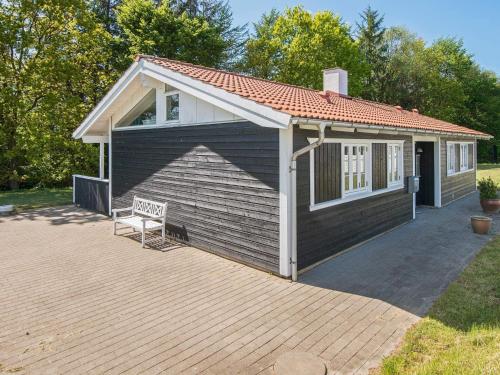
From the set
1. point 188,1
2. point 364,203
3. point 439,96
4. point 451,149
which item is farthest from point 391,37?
point 364,203

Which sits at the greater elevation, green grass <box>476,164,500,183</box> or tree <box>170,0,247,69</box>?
tree <box>170,0,247,69</box>

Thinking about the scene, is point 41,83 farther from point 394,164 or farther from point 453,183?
point 453,183

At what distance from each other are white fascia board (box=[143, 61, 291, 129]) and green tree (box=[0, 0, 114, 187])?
12.8 m

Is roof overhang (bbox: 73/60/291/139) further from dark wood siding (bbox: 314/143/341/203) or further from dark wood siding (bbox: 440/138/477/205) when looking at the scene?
dark wood siding (bbox: 440/138/477/205)

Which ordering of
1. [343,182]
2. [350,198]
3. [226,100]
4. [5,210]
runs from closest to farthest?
[226,100]
[343,182]
[350,198]
[5,210]

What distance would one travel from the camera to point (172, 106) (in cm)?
874

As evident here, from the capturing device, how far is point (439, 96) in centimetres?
3594

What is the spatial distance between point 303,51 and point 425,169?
18.4 m

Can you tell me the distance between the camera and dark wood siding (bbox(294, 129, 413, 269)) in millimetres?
6473

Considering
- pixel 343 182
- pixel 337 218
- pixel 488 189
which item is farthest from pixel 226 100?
pixel 488 189

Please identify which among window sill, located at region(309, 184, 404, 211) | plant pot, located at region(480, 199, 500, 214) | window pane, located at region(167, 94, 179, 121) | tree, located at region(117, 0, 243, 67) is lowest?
plant pot, located at region(480, 199, 500, 214)

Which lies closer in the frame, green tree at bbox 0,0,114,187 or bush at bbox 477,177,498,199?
bush at bbox 477,177,498,199

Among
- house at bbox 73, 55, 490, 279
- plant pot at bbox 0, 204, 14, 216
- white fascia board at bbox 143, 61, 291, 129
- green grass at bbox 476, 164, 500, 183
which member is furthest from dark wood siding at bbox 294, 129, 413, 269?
green grass at bbox 476, 164, 500, 183

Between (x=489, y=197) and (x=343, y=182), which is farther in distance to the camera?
(x=489, y=197)
